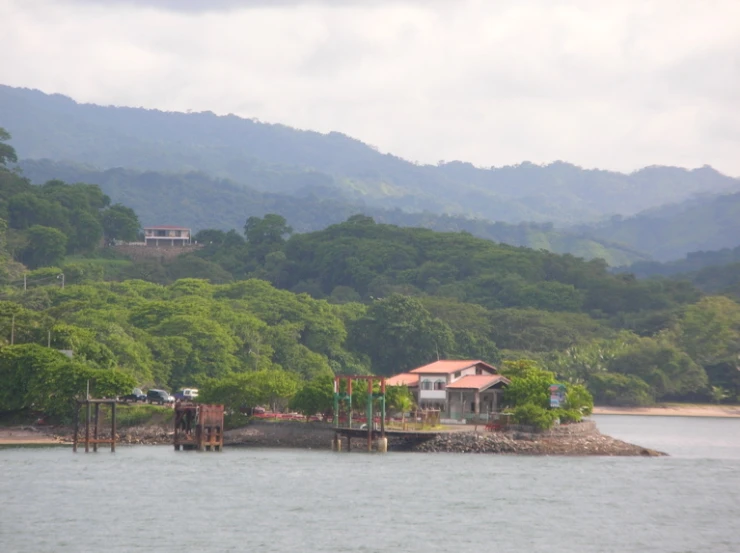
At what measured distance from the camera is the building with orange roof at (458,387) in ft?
278

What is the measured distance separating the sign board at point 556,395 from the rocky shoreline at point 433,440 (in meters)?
1.70

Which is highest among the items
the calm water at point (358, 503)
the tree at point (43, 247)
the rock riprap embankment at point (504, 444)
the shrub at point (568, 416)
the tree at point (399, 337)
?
the tree at point (43, 247)

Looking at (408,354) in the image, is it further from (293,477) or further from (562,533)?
(562,533)

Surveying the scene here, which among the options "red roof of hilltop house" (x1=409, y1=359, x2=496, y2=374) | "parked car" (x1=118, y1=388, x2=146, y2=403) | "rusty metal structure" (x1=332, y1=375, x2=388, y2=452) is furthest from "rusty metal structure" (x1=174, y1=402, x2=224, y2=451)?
"red roof of hilltop house" (x1=409, y1=359, x2=496, y2=374)

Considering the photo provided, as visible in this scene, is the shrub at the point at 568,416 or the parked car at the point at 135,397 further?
the parked car at the point at 135,397

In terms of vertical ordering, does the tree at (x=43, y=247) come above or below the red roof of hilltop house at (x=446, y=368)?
above

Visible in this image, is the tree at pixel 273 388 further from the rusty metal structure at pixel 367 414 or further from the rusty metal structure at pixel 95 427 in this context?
the rusty metal structure at pixel 95 427

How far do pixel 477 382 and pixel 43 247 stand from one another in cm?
10771

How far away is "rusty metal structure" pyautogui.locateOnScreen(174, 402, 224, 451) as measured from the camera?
3113 inches

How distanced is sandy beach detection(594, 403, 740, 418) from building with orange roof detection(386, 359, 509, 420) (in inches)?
2541

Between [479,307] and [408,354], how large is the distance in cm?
2686

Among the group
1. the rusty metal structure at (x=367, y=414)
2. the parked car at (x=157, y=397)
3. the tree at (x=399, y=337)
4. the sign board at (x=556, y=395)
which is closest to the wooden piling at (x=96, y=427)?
the parked car at (x=157, y=397)

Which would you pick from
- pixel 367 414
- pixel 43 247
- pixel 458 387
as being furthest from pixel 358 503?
pixel 43 247

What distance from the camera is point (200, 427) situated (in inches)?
3098
